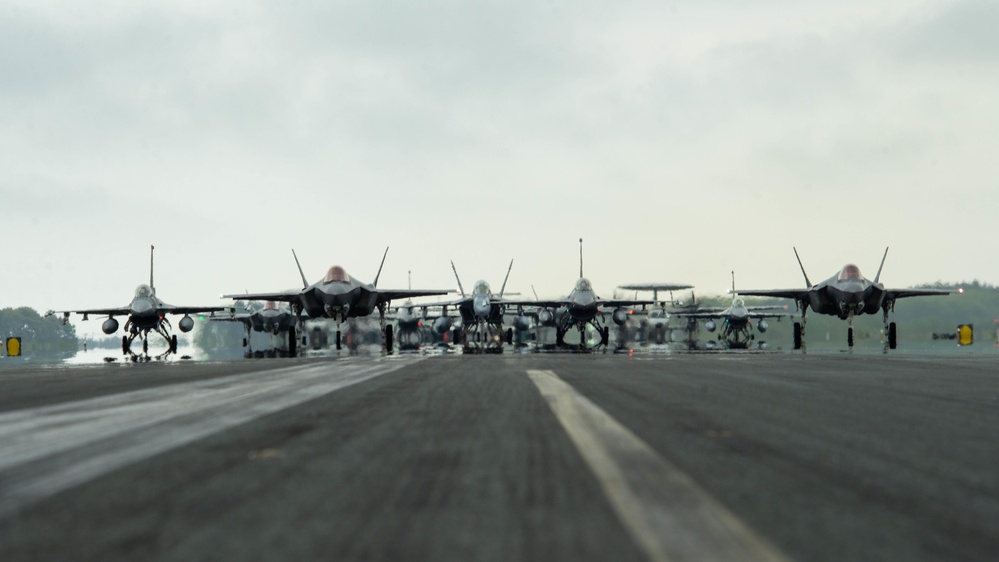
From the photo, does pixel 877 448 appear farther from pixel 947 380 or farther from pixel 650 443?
pixel 947 380

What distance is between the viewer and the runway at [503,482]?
261 cm

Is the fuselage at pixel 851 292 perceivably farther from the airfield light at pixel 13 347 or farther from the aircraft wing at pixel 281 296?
the airfield light at pixel 13 347

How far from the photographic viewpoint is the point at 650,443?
498cm

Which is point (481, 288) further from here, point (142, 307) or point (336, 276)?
point (142, 307)

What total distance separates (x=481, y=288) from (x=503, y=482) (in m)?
46.2

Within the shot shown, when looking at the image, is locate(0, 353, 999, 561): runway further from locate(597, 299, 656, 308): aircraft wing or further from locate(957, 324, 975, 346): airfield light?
locate(597, 299, 656, 308): aircraft wing

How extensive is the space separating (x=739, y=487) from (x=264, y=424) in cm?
389

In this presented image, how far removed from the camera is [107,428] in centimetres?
605

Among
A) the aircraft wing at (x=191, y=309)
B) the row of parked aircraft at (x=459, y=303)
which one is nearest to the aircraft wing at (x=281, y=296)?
the row of parked aircraft at (x=459, y=303)

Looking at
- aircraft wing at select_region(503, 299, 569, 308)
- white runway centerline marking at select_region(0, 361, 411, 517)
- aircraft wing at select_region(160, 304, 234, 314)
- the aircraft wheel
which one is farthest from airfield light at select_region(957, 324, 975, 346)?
aircraft wing at select_region(160, 304, 234, 314)

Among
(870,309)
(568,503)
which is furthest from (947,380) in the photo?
(870,309)

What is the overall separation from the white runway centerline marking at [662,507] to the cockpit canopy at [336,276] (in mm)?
34584

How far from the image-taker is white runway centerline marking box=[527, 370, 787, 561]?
248 cm

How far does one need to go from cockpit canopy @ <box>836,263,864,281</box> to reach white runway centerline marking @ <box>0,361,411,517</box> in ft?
104
